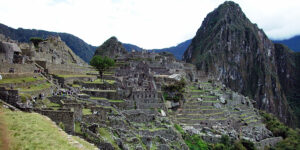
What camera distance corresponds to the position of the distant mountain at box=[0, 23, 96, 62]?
113m

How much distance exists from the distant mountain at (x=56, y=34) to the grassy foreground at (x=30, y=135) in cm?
10597

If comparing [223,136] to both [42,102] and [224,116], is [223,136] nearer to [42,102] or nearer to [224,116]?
[224,116]

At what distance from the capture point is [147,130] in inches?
1294

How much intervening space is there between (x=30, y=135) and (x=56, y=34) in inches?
5016

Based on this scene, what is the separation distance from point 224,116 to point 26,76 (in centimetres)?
3734

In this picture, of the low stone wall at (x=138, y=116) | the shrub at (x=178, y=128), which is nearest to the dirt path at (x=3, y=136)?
the low stone wall at (x=138, y=116)

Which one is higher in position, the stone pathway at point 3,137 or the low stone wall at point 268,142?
the stone pathway at point 3,137

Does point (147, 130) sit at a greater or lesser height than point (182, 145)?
greater

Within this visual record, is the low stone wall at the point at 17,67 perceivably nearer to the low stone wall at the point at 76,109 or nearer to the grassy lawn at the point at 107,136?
the low stone wall at the point at 76,109

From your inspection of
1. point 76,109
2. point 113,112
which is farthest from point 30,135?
point 113,112

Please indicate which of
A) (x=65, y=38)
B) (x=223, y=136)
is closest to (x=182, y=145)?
(x=223, y=136)

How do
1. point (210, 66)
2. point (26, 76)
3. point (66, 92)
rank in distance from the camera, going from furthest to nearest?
point (210, 66) → point (66, 92) → point (26, 76)

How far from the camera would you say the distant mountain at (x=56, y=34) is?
112600 mm

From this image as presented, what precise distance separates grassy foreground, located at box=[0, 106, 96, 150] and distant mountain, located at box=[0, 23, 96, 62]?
106 metres
